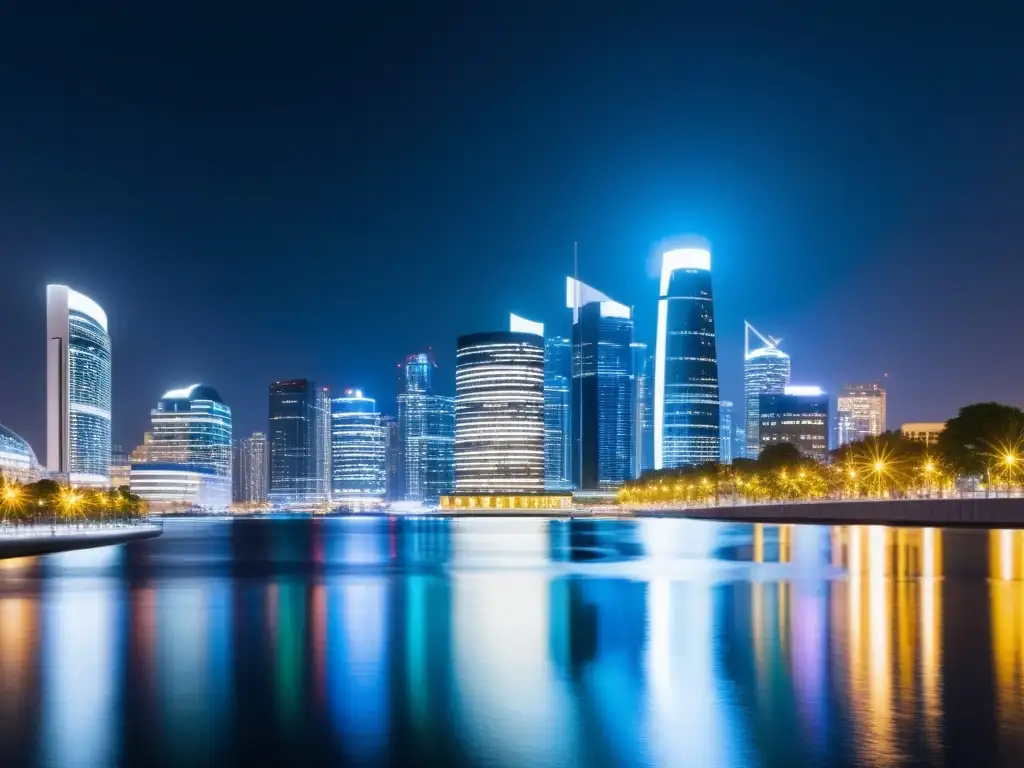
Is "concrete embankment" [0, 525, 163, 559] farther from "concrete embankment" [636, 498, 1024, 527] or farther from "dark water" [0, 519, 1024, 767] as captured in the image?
"concrete embankment" [636, 498, 1024, 527]

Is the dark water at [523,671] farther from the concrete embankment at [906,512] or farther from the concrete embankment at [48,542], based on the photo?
the concrete embankment at [906,512]

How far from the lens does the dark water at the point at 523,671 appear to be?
15.2 meters

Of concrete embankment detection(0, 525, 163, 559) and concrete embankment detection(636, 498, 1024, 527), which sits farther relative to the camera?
concrete embankment detection(636, 498, 1024, 527)

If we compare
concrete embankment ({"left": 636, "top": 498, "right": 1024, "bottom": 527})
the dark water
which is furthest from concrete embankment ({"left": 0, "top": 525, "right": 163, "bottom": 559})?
concrete embankment ({"left": 636, "top": 498, "right": 1024, "bottom": 527})

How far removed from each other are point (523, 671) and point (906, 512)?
292 ft

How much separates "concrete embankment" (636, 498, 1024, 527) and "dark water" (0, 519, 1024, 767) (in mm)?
45848

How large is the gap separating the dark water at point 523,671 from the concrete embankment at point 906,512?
45.8 meters

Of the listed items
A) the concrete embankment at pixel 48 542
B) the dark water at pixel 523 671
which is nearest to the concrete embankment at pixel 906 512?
the dark water at pixel 523 671

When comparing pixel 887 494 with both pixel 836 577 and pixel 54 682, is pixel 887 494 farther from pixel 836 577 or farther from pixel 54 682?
pixel 54 682

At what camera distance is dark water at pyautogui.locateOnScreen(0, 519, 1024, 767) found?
15.2 meters

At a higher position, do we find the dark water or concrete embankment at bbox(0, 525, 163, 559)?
the dark water

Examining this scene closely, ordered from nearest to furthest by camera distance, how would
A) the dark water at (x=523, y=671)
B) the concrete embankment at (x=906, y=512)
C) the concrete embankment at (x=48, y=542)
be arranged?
the dark water at (x=523, y=671) → the concrete embankment at (x=48, y=542) → the concrete embankment at (x=906, y=512)

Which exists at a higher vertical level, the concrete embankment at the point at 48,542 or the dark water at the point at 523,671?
the dark water at the point at 523,671

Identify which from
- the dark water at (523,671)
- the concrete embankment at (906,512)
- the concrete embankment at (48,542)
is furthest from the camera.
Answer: the concrete embankment at (906,512)
